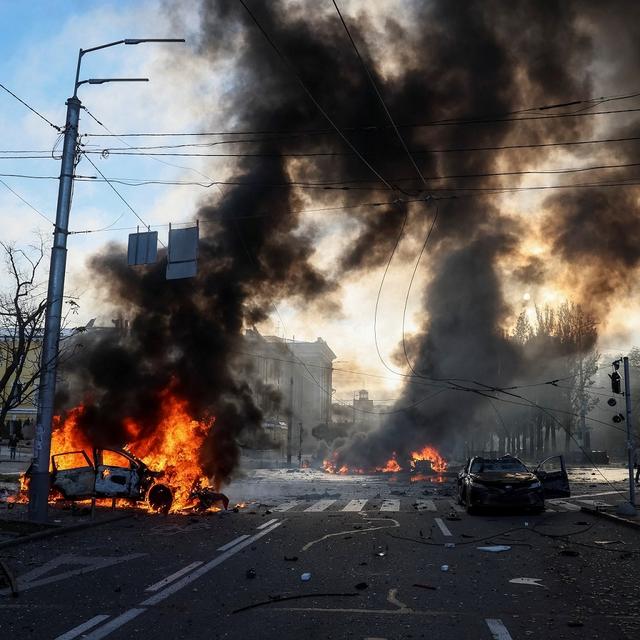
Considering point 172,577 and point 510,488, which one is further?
point 510,488

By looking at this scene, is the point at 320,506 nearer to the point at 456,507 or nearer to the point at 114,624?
the point at 456,507

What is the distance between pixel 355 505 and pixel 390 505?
1036 mm

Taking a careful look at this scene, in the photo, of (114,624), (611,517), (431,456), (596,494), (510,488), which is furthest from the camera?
(431,456)

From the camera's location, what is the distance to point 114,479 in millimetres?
15062

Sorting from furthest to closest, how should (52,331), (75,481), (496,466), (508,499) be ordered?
(496,466)
(508,499)
(75,481)
(52,331)

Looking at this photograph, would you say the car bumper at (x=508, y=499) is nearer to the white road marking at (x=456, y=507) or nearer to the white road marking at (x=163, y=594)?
the white road marking at (x=456, y=507)

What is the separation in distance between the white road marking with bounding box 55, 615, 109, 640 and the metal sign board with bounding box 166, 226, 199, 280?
8814 mm

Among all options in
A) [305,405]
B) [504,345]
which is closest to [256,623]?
[504,345]

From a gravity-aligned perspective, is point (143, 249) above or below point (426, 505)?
above

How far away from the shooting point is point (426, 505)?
18562 mm

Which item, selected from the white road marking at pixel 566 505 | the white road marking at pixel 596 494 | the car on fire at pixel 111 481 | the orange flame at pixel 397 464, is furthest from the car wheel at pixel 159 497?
the orange flame at pixel 397 464

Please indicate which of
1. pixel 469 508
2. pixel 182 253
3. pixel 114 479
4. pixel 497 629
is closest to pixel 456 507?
pixel 469 508

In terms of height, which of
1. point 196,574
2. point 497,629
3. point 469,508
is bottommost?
point 469,508

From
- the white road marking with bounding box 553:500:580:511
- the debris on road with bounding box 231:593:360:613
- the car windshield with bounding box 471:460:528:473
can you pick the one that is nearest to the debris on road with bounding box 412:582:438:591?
the debris on road with bounding box 231:593:360:613
